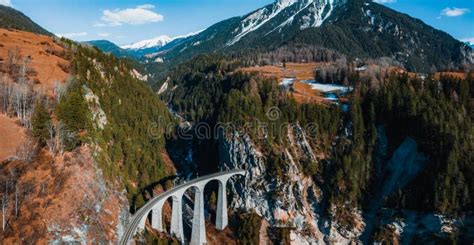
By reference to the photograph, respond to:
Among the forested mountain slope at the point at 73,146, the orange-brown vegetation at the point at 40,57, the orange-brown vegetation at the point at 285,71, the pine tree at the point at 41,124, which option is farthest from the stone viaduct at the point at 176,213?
the orange-brown vegetation at the point at 285,71

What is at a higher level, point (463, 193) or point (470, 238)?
point (463, 193)

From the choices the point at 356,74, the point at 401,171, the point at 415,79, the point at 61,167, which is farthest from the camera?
the point at 356,74

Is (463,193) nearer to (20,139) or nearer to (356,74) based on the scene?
(356,74)

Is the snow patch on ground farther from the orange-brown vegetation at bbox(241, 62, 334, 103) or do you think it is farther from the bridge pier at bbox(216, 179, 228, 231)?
the bridge pier at bbox(216, 179, 228, 231)

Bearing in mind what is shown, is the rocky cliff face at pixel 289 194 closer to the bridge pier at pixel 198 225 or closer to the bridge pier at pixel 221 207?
the bridge pier at pixel 221 207

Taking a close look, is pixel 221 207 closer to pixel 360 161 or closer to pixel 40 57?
pixel 360 161

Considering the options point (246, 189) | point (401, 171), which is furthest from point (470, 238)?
point (246, 189)
